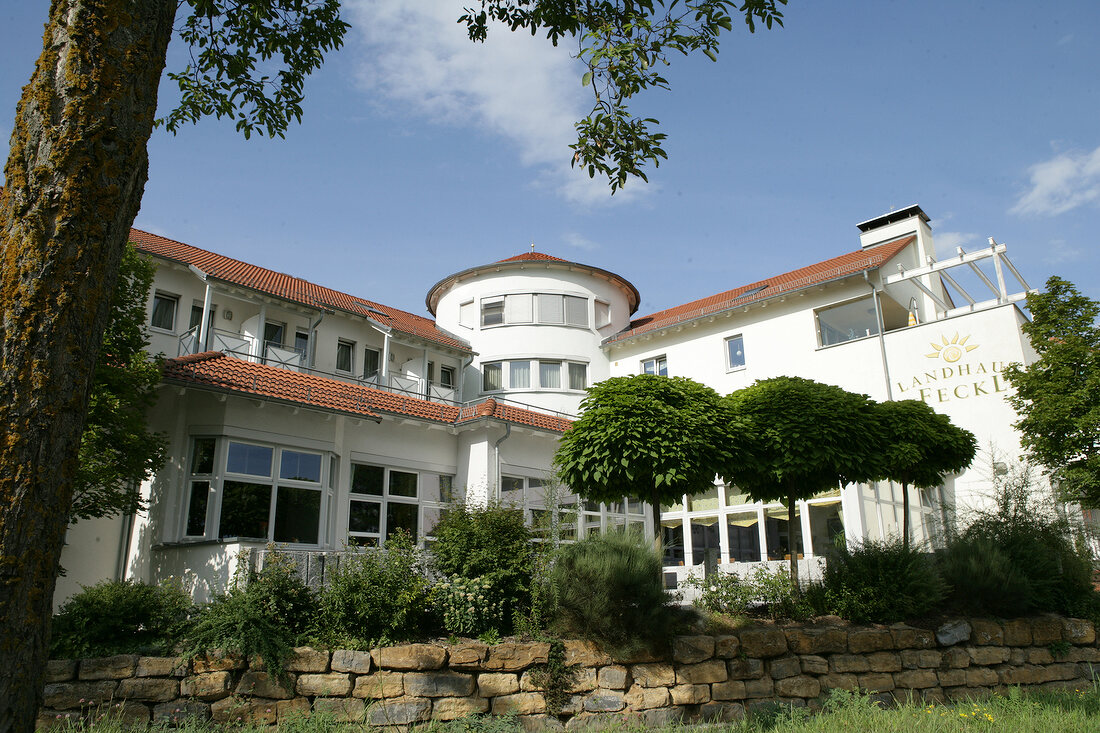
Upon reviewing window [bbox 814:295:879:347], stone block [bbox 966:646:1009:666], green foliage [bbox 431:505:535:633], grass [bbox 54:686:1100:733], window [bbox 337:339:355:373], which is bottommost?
grass [bbox 54:686:1100:733]

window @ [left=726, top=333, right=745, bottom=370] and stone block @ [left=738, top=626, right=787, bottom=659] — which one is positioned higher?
window @ [left=726, top=333, right=745, bottom=370]

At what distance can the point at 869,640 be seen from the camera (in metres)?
9.22

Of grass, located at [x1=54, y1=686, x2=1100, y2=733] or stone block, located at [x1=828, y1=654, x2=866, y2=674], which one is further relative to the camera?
stone block, located at [x1=828, y1=654, x2=866, y2=674]

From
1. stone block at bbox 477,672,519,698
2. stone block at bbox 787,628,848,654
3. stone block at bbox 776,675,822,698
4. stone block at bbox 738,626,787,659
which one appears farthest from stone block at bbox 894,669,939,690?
stone block at bbox 477,672,519,698

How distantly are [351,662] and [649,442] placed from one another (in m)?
4.51

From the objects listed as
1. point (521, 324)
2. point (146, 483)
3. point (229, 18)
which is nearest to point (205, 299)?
point (146, 483)

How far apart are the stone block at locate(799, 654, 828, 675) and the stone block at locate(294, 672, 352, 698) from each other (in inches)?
208

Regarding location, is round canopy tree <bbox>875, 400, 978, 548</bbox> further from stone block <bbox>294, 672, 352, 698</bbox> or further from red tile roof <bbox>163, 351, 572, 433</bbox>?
stone block <bbox>294, 672, 352, 698</bbox>

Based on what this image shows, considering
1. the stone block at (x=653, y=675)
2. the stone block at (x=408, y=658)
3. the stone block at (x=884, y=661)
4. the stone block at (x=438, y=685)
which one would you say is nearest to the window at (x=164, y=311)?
the stone block at (x=408, y=658)

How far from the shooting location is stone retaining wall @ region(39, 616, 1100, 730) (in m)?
7.00

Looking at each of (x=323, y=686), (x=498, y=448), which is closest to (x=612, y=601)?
(x=323, y=686)

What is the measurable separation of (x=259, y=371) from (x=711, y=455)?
8624 mm

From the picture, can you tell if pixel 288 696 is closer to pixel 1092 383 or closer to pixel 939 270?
pixel 1092 383

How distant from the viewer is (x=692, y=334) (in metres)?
24.3
